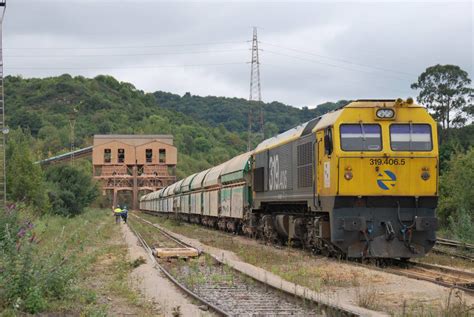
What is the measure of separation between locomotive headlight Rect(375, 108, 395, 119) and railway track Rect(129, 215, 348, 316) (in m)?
5.67

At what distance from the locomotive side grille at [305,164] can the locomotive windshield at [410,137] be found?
2.61m

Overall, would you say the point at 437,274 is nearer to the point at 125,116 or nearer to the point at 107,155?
the point at 107,155

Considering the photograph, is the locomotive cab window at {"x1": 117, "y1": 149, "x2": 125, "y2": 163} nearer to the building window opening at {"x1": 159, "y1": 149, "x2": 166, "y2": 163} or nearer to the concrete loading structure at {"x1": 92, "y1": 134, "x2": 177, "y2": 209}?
the concrete loading structure at {"x1": 92, "y1": 134, "x2": 177, "y2": 209}

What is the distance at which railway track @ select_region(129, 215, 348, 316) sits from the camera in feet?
35.4

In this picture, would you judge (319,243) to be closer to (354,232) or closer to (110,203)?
Result: (354,232)

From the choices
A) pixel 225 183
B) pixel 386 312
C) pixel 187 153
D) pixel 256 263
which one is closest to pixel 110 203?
pixel 187 153

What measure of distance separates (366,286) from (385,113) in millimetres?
6379

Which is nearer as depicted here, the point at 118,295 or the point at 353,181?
the point at 118,295

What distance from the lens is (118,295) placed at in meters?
13.3

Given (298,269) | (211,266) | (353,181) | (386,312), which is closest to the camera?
(386,312)

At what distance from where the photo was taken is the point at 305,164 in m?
20.1

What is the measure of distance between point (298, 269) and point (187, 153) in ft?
472

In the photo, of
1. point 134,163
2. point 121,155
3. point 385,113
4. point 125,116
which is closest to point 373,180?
point 385,113

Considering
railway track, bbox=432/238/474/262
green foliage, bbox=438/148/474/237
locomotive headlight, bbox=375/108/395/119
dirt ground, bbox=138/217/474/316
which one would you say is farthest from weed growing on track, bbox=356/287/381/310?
green foliage, bbox=438/148/474/237
